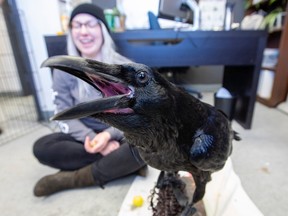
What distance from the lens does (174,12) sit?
5.28 ft

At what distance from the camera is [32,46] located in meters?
1.64

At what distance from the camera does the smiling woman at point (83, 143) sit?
96 centimetres

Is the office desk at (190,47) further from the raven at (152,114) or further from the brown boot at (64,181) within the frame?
the raven at (152,114)

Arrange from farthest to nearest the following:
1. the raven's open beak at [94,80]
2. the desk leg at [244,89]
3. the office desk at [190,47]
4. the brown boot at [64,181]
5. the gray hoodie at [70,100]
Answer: the desk leg at [244,89] < the office desk at [190,47] < the gray hoodie at [70,100] < the brown boot at [64,181] < the raven's open beak at [94,80]

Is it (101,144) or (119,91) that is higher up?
Answer: (119,91)

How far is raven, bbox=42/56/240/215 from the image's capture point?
301mm

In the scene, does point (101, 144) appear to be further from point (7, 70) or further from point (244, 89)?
point (7, 70)

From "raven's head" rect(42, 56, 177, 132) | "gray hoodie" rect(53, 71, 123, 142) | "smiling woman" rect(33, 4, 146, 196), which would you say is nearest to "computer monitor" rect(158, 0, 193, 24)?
"smiling woman" rect(33, 4, 146, 196)

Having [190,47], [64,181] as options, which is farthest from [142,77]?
[190,47]

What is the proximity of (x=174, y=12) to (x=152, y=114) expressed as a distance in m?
1.49

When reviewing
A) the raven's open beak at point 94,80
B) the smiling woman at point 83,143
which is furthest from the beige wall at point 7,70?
the raven's open beak at point 94,80

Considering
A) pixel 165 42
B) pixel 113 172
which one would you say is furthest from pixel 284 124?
pixel 113 172

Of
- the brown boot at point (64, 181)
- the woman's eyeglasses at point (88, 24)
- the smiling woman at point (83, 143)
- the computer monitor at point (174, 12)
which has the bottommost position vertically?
the brown boot at point (64, 181)

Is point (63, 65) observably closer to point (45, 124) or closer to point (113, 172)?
point (113, 172)
